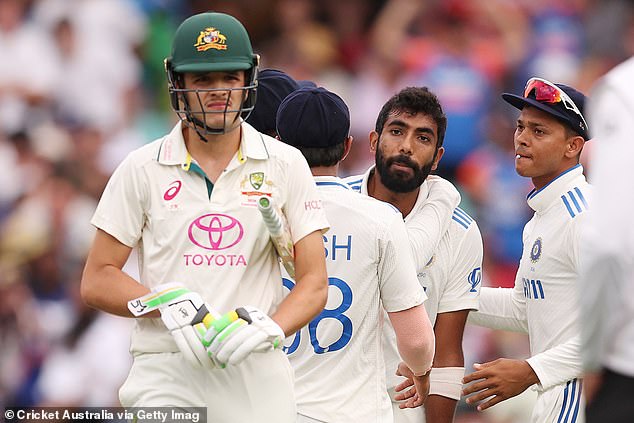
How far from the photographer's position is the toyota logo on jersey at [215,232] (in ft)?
14.6

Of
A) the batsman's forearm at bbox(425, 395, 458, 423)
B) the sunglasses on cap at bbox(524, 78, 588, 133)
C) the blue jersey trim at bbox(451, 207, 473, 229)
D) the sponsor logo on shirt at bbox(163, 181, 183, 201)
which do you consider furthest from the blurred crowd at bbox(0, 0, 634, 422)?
the sponsor logo on shirt at bbox(163, 181, 183, 201)

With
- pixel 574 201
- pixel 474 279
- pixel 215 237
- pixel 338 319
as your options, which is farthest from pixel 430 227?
pixel 215 237

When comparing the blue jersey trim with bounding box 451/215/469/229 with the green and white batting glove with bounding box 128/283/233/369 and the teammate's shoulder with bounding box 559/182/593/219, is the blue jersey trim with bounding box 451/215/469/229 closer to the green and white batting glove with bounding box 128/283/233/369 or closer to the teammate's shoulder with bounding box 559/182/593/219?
the teammate's shoulder with bounding box 559/182/593/219

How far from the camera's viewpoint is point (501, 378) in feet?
18.3

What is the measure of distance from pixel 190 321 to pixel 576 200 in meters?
2.33

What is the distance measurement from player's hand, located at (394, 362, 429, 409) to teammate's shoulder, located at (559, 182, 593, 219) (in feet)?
3.44

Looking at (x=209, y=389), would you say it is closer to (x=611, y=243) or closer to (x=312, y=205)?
(x=312, y=205)

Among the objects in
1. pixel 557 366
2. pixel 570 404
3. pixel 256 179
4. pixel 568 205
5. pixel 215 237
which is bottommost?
pixel 570 404

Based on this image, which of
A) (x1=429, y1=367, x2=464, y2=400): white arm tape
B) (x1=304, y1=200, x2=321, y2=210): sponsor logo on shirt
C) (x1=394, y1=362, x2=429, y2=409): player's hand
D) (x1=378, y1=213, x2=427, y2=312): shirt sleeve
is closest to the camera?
(x1=304, y1=200, x2=321, y2=210): sponsor logo on shirt

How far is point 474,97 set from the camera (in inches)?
452

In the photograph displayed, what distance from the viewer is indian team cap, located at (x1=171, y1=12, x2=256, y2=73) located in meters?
4.53

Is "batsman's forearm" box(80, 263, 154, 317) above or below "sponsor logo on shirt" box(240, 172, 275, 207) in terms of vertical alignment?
below

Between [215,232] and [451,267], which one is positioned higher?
[215,232]

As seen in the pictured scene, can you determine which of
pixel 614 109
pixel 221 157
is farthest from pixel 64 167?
pixel 614 109
